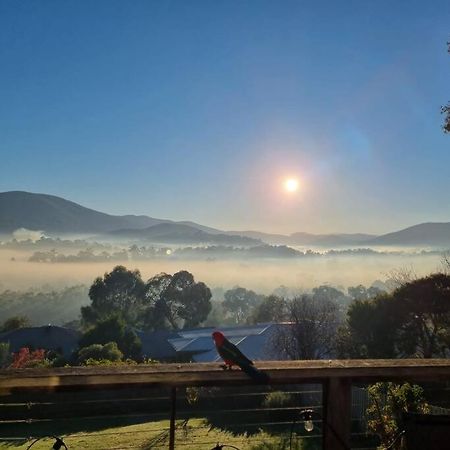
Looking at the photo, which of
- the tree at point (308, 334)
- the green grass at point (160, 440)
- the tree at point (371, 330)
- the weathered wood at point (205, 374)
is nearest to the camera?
the weathered wood at point (205, 374)

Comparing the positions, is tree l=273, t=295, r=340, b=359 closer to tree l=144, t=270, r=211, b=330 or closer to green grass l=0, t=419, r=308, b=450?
green grass l=0, t=419, r=308, b=450

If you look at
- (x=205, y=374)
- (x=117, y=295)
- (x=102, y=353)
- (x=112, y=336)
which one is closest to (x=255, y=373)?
(x=205, y=374)

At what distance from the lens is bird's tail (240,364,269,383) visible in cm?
214

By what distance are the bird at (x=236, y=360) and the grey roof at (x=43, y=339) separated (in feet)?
146

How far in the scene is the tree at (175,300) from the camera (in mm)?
49859

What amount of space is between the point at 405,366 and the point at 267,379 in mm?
786

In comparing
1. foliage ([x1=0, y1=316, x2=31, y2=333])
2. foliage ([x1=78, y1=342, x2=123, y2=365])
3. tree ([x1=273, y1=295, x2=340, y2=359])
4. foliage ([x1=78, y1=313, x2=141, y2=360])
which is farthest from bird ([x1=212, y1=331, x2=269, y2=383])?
foliage ([x1=0, y1=316, x2=31, y2=333])

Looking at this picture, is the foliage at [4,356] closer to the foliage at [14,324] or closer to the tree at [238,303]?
the foliage at [14,324]

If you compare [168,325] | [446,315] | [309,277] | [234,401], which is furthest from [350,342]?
[309,277]

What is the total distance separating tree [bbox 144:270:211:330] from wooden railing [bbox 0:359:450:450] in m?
47.8

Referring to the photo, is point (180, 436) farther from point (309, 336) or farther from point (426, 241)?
point (426, 241)

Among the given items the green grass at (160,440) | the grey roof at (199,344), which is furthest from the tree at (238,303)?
the green grass at (160,440)

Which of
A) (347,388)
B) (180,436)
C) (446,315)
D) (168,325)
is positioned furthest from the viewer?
(168,325)

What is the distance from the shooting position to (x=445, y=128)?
8.42m
